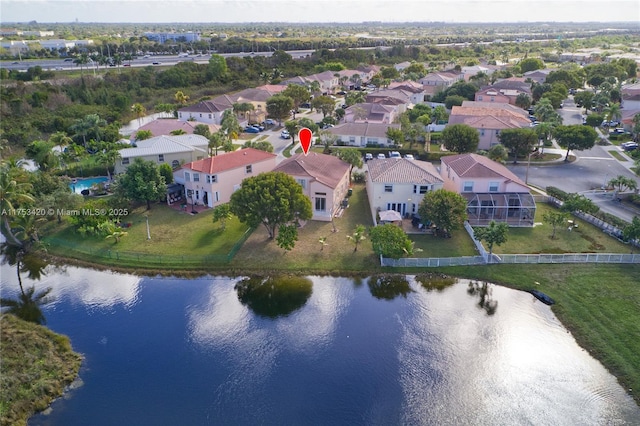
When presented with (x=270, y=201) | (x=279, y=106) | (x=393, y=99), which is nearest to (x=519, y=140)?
(x=393, y=99)

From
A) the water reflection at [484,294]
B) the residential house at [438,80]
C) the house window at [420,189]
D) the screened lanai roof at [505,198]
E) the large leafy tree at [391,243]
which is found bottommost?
the water reflection at [484,294]

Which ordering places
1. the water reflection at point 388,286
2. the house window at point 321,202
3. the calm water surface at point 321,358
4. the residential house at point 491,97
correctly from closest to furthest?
the calm water surface at point 321,358 → the water reflection at point 388,286 → the house window at point 321,202 → the residential house at point 491,97

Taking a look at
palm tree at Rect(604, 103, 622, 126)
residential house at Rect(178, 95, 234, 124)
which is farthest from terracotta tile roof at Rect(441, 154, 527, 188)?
residential house at Rect(178, 95, 234, 124)

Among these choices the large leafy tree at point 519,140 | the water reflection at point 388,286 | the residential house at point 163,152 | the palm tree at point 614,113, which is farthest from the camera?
the palm tree at point 614,113

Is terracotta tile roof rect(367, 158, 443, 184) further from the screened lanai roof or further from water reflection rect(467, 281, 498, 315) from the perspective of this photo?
water reflection rect(467, 281, 498, 315)

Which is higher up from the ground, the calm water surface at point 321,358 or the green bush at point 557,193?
the green bush at point 557,193

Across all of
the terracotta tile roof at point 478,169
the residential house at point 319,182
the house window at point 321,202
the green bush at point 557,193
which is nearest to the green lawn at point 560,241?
the green bush at point 557,193

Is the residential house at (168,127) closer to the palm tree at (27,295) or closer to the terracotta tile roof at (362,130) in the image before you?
the terracotta tile roof at (362,130)
